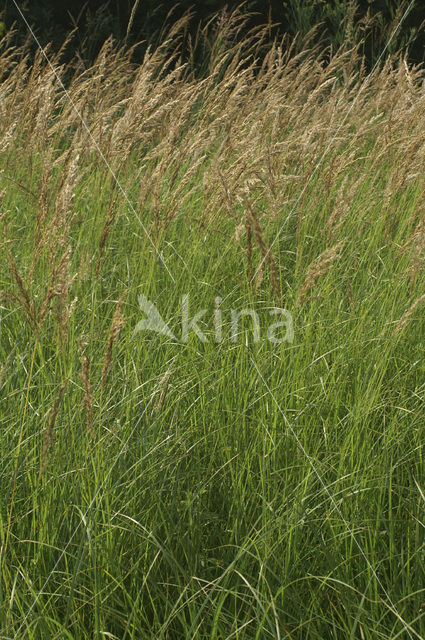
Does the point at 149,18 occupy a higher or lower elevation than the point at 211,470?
lower

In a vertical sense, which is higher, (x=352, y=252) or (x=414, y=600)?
(x=414, y=600)

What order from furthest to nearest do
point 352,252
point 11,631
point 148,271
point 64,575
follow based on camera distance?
point 352,252 < point 148,271 < point 64,575 < point 11,631

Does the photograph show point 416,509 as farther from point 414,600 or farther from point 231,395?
point 231,395

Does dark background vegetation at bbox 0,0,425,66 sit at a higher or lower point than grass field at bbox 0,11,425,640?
lower

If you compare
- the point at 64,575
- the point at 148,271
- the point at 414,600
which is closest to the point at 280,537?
the point at 414,600

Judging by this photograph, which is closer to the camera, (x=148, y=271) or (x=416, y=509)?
(x=416, y=509)

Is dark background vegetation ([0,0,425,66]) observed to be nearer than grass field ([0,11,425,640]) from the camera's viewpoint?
No

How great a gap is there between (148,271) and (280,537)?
123 centimetres

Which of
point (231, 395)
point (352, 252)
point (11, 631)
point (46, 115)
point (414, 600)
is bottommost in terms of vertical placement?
point (352, 252)

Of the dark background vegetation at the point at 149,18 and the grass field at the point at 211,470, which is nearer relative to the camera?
the grass field at the point at 211,470

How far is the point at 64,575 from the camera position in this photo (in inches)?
53.2

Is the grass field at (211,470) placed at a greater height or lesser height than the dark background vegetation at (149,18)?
greater

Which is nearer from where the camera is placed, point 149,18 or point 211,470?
point 211,470

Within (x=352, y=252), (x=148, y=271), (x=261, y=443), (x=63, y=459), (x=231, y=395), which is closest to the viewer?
(x=63, y=459)
